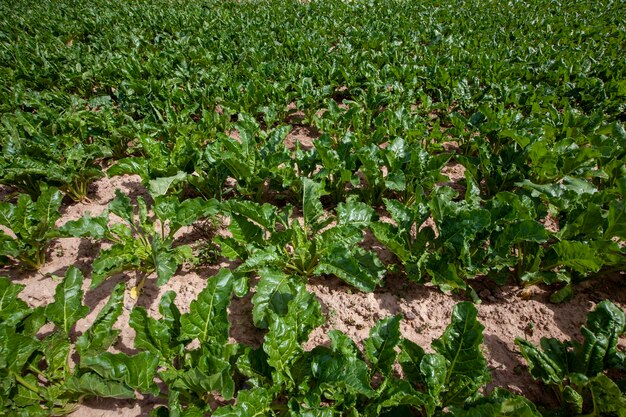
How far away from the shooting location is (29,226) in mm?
3301

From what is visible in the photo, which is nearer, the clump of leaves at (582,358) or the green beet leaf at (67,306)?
the clump of leaves at (582,358)

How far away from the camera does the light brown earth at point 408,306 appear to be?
2.79 metres

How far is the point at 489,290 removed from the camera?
319 cm

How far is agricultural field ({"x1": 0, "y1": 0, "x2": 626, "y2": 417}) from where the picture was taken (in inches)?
88.0

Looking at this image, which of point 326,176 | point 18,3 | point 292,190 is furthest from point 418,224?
point 18,3

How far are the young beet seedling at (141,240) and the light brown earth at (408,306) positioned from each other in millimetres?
271

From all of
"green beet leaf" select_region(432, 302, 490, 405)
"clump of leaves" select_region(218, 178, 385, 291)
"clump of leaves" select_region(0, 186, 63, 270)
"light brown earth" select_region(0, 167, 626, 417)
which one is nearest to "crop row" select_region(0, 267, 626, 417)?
"green beet leaf" select_region(432, 302, 490, 405)

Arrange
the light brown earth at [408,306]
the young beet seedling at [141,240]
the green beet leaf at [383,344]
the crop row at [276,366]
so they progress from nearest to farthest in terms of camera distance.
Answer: the crop row at [276,366] → the green beet leaf at [383,344] → the light brown earth at [408,306] → the young beet seedling at [141,240]

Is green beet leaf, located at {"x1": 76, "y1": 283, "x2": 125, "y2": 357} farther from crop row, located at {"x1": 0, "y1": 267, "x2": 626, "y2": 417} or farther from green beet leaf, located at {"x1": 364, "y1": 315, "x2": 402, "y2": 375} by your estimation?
green beet leaf, located at {"x1": 364, "y1": 315, "x2": 402, "y2": 375}

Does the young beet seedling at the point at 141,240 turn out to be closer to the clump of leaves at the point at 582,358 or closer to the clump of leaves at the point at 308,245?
the clump of leaves at the point at 308,245

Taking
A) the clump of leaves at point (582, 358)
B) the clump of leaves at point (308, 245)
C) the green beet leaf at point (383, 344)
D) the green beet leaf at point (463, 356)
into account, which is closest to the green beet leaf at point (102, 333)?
the clump of leaves at point (308, 245)

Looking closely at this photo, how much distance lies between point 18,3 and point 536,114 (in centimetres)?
2020

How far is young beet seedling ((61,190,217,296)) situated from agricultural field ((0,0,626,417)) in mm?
21

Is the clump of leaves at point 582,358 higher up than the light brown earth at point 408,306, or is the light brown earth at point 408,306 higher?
the clump of leaves at point 582,358
